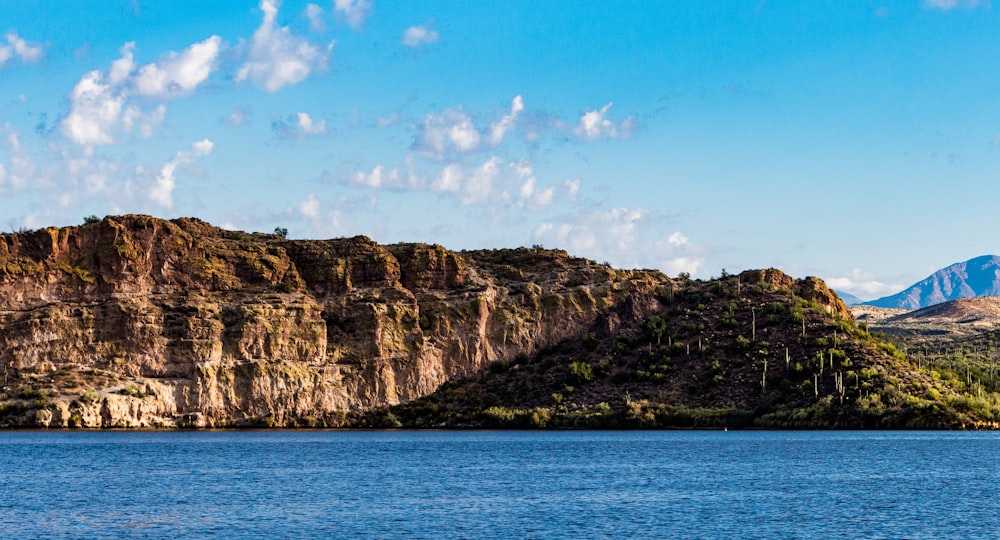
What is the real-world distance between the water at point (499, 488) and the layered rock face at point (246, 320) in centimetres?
1321

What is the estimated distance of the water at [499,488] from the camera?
4025 centimetres

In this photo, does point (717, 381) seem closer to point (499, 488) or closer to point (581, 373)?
point (581, 373)

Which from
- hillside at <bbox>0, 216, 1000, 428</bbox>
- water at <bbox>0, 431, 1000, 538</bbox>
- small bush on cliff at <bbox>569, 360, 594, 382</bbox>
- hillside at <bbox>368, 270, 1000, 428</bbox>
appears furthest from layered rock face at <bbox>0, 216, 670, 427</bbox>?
water at <bbox>0, 431, 1000, 538</bbox>

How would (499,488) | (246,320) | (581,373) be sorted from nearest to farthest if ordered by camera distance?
(499,488) < (246,320) < (581,373)

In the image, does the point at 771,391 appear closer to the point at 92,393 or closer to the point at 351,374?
the point at 351,374

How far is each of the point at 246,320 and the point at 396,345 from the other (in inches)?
536

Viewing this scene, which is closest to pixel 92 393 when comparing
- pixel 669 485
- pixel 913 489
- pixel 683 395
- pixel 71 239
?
pixel 71 239

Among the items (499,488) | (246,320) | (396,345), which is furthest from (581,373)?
(499,488)

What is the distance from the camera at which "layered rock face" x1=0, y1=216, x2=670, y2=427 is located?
99.0 m

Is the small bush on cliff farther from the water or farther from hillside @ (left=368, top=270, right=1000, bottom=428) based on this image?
the water

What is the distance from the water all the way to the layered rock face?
13.2 metres

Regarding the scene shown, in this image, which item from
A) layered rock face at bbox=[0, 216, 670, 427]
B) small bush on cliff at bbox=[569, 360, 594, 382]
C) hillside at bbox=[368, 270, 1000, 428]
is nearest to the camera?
hillside at bbox=[368, 270, 1000, 428]

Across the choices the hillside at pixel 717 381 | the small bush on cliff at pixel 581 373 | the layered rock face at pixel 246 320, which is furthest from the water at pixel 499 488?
the small bush on cliff at pixel 581 373

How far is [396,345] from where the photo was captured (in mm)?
109438
